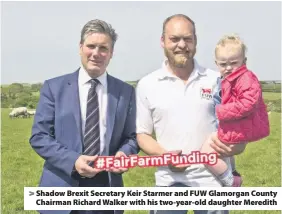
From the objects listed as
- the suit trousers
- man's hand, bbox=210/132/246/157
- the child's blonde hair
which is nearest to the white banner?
the suit trousers

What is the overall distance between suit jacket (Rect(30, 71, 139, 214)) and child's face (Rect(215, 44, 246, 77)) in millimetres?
568

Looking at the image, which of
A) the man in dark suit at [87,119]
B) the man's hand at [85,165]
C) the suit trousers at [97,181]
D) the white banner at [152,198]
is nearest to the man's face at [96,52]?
the man in dark suit at [87,119]

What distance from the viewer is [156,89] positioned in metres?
2.89

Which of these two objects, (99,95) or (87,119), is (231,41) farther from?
(87,119)

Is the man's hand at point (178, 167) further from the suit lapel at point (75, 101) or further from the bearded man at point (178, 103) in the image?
→ the suit lapel at point (75, 101)

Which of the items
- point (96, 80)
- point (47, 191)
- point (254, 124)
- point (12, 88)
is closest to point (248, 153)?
point (254, 124)

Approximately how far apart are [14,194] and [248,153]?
1.69 metres

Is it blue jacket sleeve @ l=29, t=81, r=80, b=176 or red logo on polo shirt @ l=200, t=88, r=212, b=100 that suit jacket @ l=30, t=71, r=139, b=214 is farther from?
red logo on polo shirt @ l=200, t=88, r=212, b=100

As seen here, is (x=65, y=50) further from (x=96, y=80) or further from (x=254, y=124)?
(x=254, y=124)

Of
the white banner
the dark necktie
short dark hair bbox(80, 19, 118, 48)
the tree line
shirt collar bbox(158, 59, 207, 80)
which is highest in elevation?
short dark hair bbox(80, 19, 118, 48)

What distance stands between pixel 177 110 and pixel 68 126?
65cm

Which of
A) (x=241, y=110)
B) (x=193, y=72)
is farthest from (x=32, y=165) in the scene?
(x=241, y=110)

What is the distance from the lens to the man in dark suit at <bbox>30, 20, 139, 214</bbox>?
9.53ft

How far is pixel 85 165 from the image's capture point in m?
2.88
